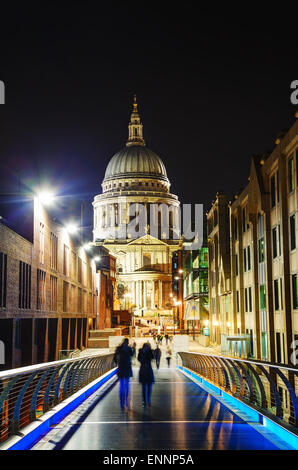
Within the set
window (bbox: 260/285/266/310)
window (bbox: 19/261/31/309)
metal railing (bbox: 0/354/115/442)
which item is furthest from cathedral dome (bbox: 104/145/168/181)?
metal railing (bbox: 0/354/115/442)

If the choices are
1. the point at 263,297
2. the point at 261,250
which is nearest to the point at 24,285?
the point at 261,250

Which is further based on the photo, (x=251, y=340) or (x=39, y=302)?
(x=251, y=340)

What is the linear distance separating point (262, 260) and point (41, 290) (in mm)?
15035

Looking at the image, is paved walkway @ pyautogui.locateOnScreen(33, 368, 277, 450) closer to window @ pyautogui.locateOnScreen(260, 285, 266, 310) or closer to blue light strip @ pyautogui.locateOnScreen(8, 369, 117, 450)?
blue light strip @ pyautogui.locateOnScreen(8, 369, 117, 450)

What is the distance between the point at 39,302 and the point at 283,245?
16.0m

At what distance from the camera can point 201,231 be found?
341ft

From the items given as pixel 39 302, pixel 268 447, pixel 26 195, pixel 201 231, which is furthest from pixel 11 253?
pixel 201 231

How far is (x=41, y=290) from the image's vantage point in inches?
1694

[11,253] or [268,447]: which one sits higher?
[11,253]

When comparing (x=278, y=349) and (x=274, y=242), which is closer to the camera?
(x=278, y=349)

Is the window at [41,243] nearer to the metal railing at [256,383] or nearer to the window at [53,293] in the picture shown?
the window at [53,293]

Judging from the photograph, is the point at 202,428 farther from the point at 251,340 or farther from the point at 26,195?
the point at 251,340

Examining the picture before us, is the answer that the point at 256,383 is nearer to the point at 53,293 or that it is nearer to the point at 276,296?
the point at 276,296

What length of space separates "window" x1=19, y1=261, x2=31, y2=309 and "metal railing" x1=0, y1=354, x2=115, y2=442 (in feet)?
28.0
